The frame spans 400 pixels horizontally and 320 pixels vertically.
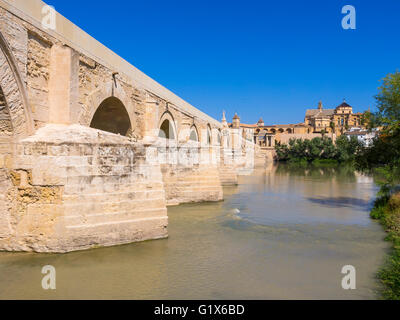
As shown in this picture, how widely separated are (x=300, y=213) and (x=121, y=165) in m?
7.37

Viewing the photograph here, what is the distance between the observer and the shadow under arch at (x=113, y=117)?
1103cm

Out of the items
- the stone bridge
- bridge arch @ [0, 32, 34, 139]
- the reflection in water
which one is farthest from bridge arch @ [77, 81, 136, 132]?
the reflection in water

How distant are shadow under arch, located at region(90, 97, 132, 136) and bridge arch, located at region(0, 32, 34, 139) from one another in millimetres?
3719

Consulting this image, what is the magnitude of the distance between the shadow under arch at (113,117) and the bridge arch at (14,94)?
12.2 ft

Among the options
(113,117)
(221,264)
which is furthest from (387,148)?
(113,117)

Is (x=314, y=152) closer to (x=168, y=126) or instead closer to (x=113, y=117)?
(x=168, y=126)

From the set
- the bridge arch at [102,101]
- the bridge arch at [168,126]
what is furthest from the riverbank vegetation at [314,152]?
the bridge arch at [102,101]

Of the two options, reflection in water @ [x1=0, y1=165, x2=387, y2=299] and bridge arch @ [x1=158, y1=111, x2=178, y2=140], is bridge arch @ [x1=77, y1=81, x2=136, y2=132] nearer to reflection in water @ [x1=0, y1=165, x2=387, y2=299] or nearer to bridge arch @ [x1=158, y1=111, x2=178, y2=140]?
reflection in water @ [x1=0, y1=165, x2=387, y2=299]

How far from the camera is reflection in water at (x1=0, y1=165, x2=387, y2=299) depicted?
551 cm

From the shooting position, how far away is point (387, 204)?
458 inches

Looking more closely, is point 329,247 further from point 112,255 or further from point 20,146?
point 20,146

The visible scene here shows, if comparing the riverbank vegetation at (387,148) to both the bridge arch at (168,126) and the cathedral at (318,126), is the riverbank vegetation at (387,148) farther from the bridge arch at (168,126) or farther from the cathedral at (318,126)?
the cathedral at (318,126)
